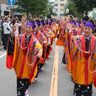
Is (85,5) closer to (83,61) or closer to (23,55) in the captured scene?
(23,55)

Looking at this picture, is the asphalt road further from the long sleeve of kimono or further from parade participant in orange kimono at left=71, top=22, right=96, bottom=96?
parade participant in orange kimono at left=71, top=22, right=96, bottom=96

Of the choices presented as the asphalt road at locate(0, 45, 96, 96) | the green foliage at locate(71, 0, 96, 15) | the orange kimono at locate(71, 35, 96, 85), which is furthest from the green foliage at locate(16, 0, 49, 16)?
the orange kimono at locate(71, 35, 96, 85)

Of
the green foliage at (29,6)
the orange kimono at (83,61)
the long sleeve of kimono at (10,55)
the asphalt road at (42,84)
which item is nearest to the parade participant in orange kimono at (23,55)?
the long sleeve of kimono at (10,55)

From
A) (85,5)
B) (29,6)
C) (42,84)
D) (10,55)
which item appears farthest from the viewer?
(29,6)

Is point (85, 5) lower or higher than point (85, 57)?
lower

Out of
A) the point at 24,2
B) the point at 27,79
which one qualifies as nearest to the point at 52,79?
the point at 27,79

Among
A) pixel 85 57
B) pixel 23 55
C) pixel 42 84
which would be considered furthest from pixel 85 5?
pixel 85 57

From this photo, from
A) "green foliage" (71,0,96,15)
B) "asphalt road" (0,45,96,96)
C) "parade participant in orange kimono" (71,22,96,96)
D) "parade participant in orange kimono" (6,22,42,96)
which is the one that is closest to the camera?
"parade participant in orange kimono" (71,22,96,96)

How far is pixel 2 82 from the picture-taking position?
12.5 meters

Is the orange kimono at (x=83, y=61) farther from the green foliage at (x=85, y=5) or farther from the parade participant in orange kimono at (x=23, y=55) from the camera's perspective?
the green foliage at (x=85, y=5)

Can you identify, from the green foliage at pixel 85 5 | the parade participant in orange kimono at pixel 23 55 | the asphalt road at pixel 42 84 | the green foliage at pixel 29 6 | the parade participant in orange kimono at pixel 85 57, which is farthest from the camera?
the green foliage at pixel 29 6

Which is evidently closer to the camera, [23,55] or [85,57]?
[85,57]

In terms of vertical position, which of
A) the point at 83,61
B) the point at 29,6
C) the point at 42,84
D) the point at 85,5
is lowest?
the point at 29,6

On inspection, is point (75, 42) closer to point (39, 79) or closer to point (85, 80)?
point (85, 80)
